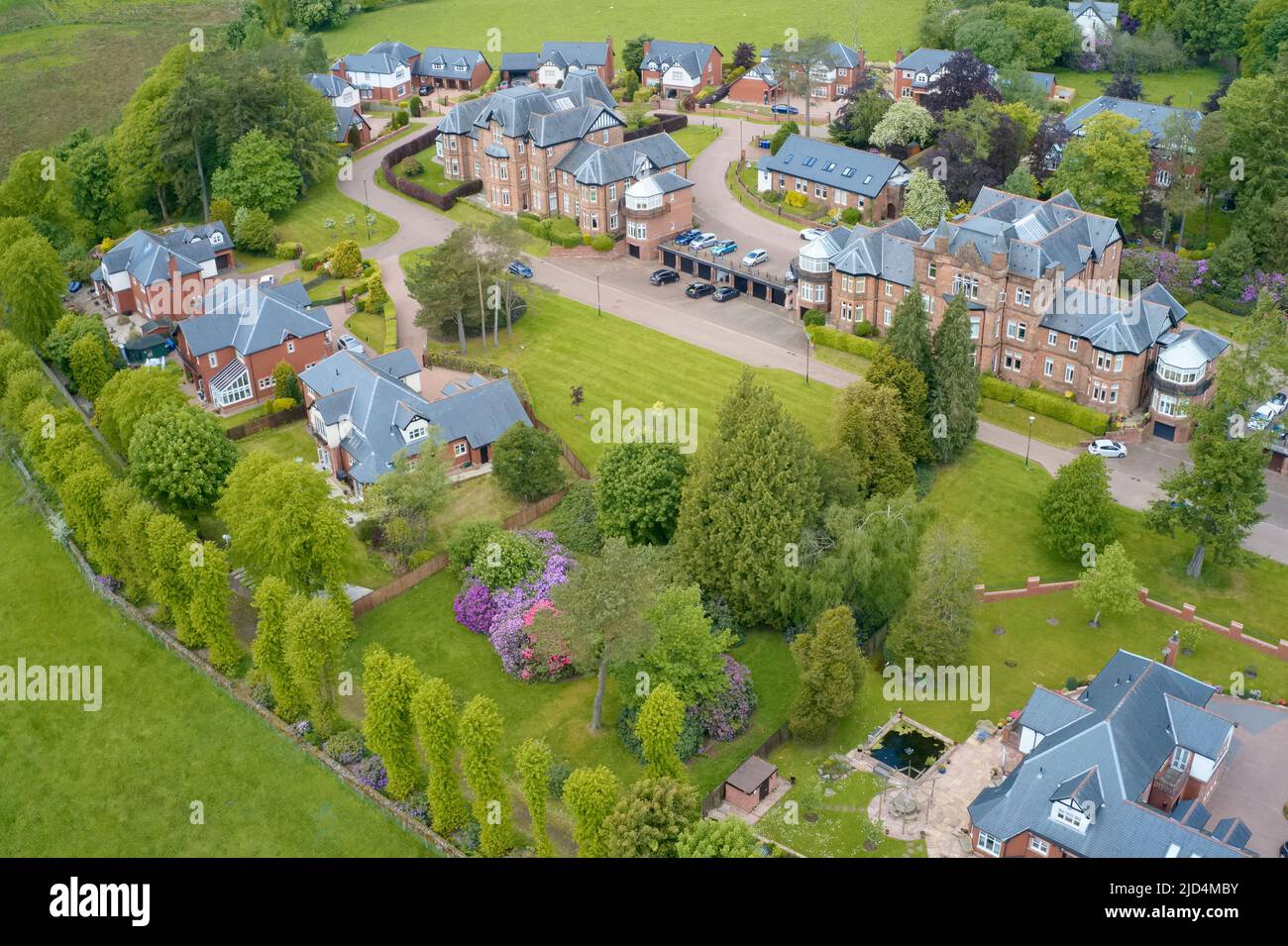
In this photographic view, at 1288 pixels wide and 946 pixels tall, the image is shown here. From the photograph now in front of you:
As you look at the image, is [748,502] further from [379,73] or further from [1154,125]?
[379,73]

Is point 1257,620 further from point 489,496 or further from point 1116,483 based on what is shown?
point 489,496

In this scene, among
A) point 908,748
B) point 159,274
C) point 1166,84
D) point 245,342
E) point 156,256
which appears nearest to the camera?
point 908,748

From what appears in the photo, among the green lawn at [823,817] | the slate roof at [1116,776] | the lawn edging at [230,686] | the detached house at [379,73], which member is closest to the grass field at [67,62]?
the detached house at [379,73]

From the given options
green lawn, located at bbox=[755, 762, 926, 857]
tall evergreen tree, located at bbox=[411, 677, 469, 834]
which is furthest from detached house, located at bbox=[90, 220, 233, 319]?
green lawn, located at bbox=[755, 762, 926, 857]

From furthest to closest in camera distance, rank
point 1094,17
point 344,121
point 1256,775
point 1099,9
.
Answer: point 1099,9
point 1094,17
point 344,121
point 1256,775

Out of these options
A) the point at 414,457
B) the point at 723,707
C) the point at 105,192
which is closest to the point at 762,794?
the point at 723,707

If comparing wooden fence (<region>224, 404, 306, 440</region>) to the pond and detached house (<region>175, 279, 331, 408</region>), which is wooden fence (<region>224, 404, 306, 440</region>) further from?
the pond

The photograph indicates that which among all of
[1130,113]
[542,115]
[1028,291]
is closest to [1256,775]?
[1028,291]
